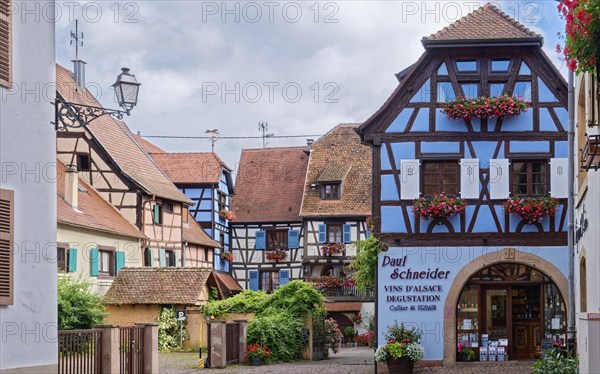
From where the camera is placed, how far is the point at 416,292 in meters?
26.2

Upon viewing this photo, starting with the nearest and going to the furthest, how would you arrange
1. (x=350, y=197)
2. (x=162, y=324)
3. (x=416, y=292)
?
(x=416, y=292)
(x=162, y=324)
(x=350, y=197)

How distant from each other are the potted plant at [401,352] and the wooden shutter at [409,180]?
3384 millimetres

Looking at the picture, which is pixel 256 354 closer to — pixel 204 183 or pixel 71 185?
pixel 71 185

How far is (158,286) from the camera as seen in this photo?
126 feet

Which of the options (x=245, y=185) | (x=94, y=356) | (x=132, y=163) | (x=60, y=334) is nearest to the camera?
(x=60, y=334)

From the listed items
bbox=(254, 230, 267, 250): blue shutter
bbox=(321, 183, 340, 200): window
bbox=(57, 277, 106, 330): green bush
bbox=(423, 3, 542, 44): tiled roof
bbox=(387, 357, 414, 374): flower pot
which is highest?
bbox=(423, 3, 542, 44): tiled roof

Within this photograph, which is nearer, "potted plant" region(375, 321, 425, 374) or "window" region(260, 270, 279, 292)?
"potted plant" region(375, 321, 425, 374)

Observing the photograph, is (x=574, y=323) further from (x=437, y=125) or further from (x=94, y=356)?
(x=94, y=356)

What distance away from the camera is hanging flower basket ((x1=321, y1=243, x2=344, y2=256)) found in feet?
175

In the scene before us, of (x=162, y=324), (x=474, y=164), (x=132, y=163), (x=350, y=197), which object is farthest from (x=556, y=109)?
(x=350, y=197)

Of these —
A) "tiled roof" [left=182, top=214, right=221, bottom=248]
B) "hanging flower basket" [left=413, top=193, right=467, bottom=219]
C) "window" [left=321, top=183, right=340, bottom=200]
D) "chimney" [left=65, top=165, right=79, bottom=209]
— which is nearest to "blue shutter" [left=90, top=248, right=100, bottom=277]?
"chimney" [left=65, top=165, right=79, bottom=209]

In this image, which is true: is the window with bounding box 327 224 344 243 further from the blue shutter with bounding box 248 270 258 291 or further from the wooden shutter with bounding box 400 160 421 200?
the wooden shutter with bounding box 400 160 421 200

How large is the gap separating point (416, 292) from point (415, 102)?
4701 millimetres

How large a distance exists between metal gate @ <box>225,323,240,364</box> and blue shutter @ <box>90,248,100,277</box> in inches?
321
